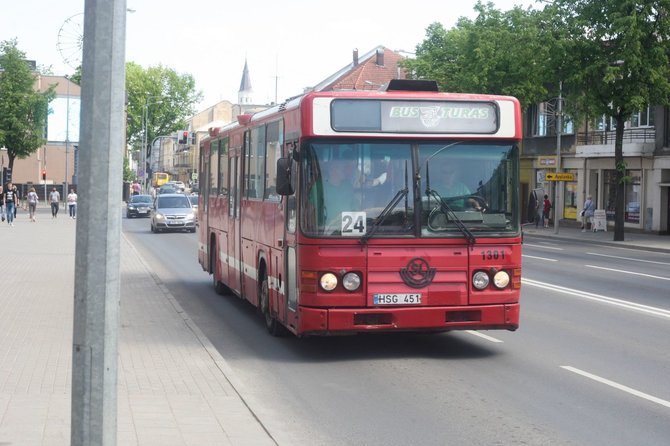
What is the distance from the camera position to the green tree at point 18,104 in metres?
67.1

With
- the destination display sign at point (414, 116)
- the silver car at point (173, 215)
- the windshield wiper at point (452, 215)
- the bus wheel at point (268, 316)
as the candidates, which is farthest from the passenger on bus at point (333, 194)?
the silver car at point (173, 215)

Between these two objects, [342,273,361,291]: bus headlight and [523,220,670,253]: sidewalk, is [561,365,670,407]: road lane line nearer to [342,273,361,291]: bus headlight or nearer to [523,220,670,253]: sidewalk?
[342,273,361,291]: bus headlight

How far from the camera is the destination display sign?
1073cm

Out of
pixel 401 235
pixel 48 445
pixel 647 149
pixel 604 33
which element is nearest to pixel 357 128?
pixel 401 235

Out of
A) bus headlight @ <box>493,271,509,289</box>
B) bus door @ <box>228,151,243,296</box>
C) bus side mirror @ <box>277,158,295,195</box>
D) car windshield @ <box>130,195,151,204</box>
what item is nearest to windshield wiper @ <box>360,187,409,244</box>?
bus side mirror @ <box>277,158,295,195</box>

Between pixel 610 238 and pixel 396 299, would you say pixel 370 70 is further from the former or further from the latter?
pixel 396 299

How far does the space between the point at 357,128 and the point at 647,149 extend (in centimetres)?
3789

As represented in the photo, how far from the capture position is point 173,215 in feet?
143

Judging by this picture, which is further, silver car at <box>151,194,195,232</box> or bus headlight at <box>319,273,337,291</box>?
silver car at <box>151,194,195,232</box>

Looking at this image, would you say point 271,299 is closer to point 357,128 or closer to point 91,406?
point 357,128

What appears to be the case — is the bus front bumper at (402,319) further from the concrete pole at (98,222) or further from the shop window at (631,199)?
the shop window at (631,199)

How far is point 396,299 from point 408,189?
113 cm

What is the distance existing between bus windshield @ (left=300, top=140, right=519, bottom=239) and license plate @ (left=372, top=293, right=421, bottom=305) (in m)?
0.61

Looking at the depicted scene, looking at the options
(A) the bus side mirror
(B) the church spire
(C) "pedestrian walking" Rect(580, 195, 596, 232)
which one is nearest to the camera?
(A) the bus side mirror
